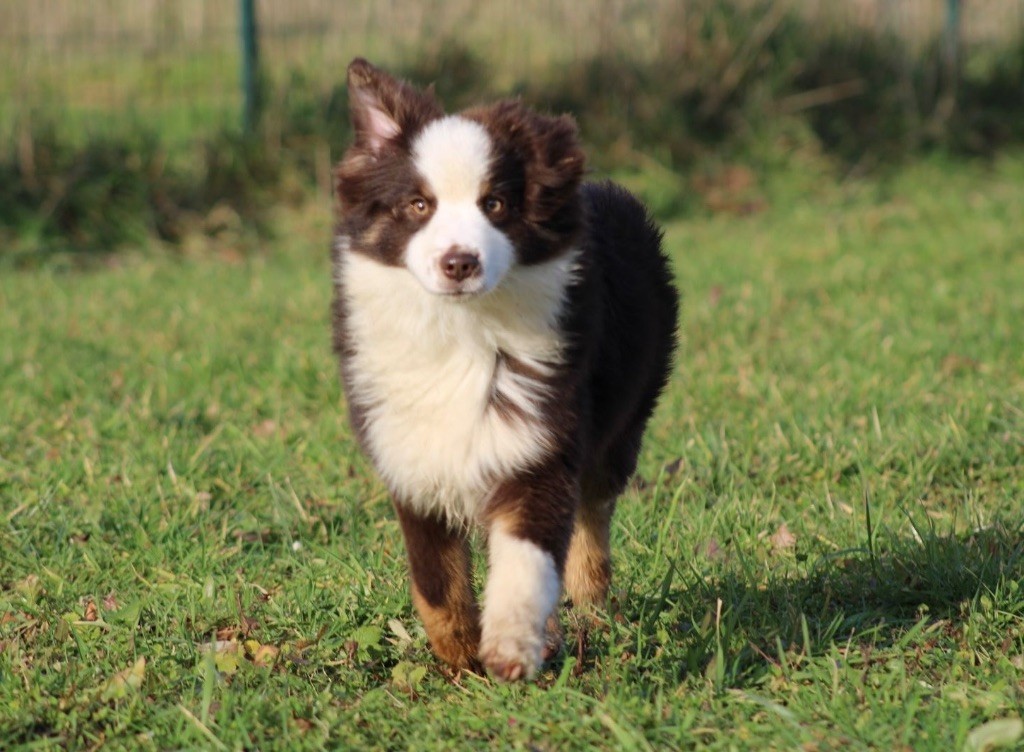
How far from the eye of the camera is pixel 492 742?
2.86 meters

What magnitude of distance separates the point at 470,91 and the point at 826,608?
6.89 meters

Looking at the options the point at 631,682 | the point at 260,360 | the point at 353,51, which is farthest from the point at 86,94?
the point at 631,682

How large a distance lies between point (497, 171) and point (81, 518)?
1810 mm

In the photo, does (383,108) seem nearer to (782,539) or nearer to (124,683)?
(124,683)

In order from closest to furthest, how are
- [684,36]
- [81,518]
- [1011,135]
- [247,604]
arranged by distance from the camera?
[247,604] → [81,518] → [684,36] → [1011,135]

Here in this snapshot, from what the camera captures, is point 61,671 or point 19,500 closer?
point 61,671

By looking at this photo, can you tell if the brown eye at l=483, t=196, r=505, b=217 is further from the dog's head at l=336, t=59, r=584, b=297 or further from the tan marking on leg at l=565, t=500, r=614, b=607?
the tan marking on leg at l=565, t=500, r=614, b=607

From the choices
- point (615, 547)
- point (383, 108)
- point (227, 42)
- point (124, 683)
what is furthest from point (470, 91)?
point (124, 683)

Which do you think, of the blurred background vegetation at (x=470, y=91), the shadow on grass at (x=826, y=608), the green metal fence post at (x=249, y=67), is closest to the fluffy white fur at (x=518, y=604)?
the shadow on grass at (x=826, y=608)

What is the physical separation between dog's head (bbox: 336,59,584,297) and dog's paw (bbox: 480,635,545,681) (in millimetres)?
697

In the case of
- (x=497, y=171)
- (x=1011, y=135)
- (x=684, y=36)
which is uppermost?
(x=497, y=171)

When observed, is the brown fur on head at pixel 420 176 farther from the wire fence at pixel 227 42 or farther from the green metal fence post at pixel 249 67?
the green metal fence post at pixel 249 67

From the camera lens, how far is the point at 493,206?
10.0 ft

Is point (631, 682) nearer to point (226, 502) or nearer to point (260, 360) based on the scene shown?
point (226, 502)
